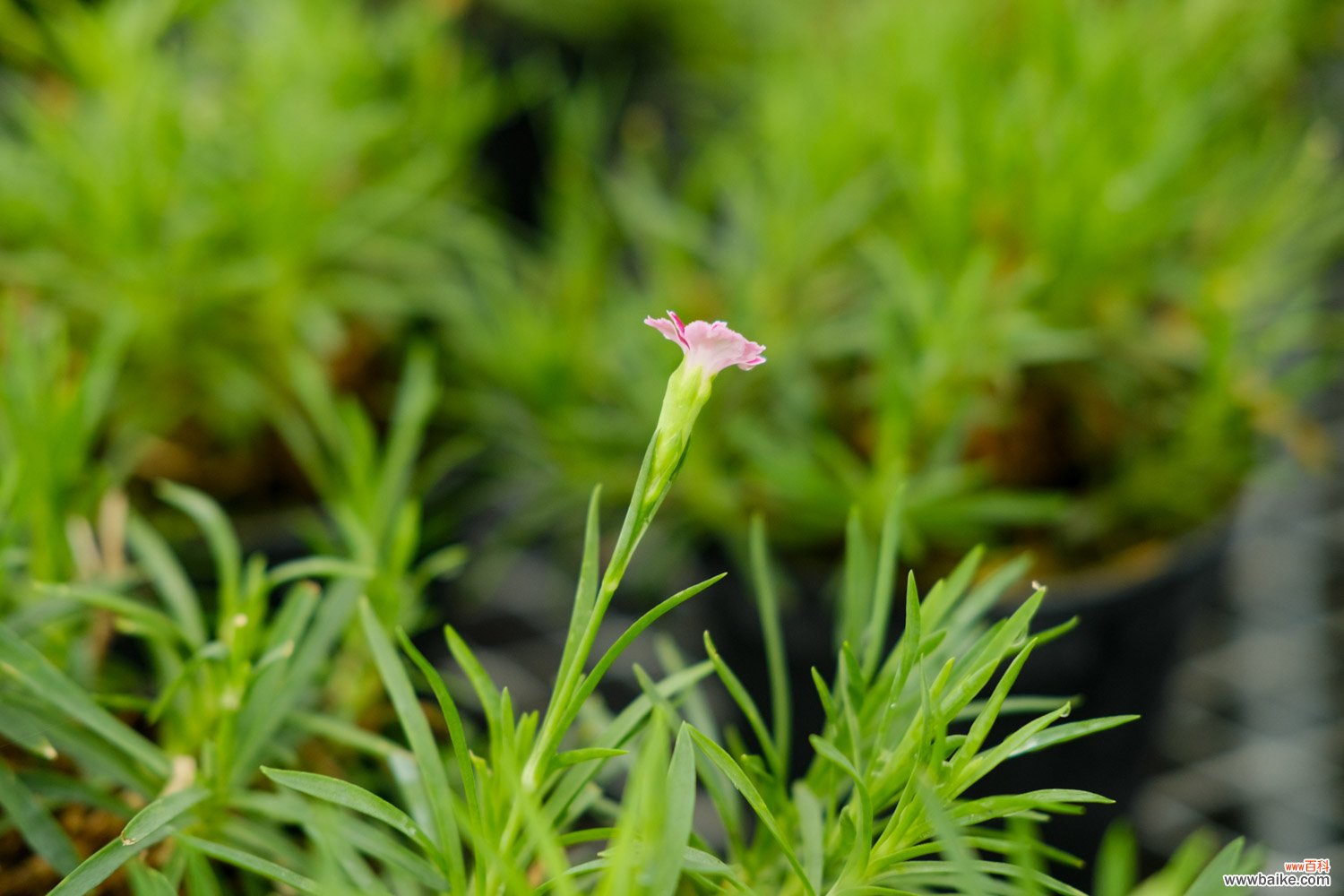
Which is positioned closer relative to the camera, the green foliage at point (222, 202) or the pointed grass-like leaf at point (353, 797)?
the pointed grass-like leaf at point (353, 797)

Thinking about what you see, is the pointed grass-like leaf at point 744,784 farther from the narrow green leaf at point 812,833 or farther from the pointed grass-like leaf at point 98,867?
the pointed grass-like leaf at point 98,867

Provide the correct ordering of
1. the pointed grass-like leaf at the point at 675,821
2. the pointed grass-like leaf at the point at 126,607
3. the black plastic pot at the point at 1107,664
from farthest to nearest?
the black plastic pot at the point at 1107,664
the pointed grass-like leaf at the point at 126,607
the pointed grass-like leaf at the point at 675,821

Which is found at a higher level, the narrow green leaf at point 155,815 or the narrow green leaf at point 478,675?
the narrow green leaf at point 478,675

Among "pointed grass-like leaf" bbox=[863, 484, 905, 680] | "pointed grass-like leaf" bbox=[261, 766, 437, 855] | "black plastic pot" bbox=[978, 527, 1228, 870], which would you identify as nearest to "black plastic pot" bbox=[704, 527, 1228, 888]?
"black plastic pot" bbox=[978, 527, 1228, 870]

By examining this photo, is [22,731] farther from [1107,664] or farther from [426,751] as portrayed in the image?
[1107,664]

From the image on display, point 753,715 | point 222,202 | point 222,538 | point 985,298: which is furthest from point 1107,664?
point 222,202

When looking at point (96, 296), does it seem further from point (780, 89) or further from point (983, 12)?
point (983, 12)

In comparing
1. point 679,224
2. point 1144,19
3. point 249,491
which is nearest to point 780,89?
point 679,224

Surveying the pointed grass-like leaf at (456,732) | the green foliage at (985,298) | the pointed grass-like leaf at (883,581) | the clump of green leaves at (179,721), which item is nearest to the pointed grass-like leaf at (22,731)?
the clump of green leaves at (179,721)

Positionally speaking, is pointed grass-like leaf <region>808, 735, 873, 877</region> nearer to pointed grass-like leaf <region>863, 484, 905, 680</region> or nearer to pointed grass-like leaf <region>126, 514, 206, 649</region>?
pointed grass-like leaf <region>863, 484, 905, 680</region>
